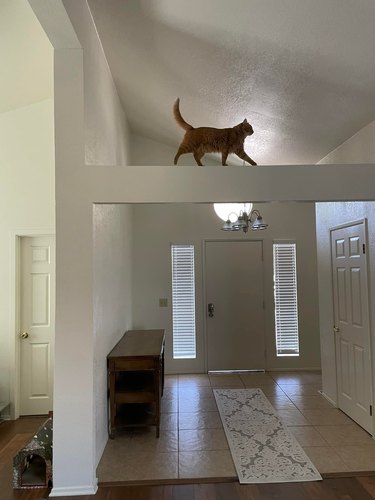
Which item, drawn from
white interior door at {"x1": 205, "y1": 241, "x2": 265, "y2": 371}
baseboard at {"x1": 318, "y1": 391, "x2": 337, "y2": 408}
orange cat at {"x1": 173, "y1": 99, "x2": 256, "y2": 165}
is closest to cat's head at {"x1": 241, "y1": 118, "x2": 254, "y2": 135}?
orange cat at {"x1": 173, "y1": 99, "x2": 256, "y2": 165}

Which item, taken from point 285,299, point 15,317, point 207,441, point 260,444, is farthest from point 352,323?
point 15,317

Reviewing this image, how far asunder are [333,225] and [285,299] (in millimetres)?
1783

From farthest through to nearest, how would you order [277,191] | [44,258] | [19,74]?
[44,258] < [19,74] < [277,191]

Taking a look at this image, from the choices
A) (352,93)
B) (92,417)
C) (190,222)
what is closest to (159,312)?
(190,222)

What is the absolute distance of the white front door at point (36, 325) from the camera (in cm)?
378

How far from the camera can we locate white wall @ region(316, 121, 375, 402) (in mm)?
3031

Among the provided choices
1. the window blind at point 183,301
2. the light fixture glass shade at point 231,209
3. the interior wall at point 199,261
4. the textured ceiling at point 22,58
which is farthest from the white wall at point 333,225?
the textured ceiling at point 22,58

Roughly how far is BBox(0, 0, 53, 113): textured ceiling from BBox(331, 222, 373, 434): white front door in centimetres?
314

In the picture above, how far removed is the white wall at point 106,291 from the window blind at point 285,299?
228cm

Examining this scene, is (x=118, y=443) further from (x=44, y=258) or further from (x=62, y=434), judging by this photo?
(x=44, y=258)

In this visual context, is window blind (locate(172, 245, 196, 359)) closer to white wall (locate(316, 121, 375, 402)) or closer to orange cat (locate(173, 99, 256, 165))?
white wall (locate(316, 121, 375, 402))

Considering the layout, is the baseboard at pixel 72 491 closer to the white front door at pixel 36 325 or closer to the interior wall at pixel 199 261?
the white front door at pixel 36 325

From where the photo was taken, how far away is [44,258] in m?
3.85

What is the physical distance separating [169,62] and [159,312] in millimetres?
3289
